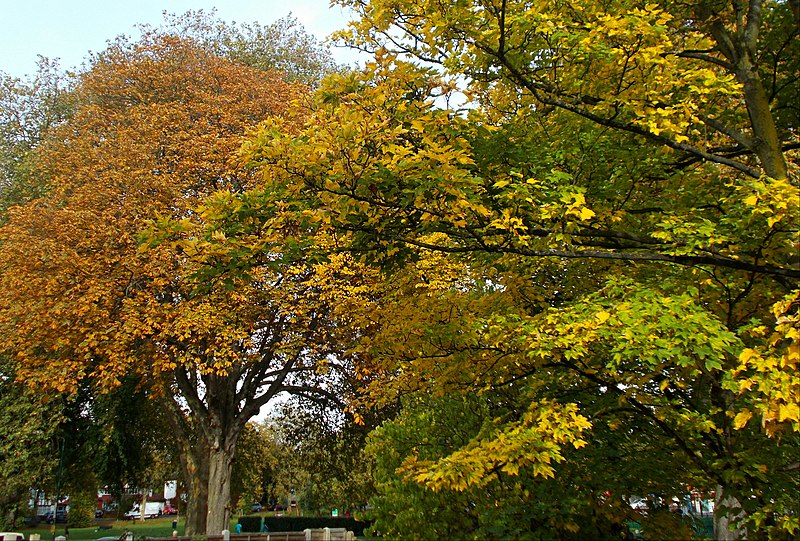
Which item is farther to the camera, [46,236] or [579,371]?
[46,236]

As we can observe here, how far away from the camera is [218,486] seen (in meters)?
18.9

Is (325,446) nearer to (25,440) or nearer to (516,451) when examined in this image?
(25,440)

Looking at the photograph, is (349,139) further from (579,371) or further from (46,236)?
(46,236)

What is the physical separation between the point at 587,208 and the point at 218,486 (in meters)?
16.7

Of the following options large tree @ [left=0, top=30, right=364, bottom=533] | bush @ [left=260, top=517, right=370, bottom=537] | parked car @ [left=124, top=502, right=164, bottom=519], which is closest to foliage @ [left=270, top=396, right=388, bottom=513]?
large tree @ [left=0, top=30, right=364, bottom=533]

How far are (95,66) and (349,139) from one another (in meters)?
20.5

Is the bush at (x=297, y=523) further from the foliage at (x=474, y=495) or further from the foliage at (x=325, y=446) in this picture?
the foliage at (x=474, y=495)

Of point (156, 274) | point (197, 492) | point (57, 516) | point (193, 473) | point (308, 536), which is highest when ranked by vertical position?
point (156, 274)

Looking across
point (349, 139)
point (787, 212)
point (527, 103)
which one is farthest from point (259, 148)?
point (787, 212)

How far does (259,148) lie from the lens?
5.70 m

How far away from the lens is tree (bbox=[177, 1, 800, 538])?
17.0 ft

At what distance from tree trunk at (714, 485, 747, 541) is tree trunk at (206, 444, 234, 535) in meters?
13.4

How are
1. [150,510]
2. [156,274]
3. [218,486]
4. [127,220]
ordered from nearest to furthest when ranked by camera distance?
[156,274] → [127,220] → [218,486] → [150,510]

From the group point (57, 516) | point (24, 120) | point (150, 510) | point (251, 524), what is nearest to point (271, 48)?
point (24, 120)
